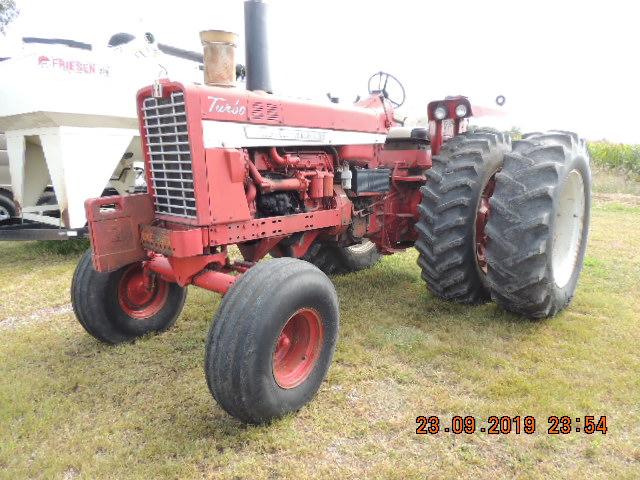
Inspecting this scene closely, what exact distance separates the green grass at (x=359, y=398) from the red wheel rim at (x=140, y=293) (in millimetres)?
250

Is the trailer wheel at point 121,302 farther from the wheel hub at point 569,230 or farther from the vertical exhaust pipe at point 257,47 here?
the wheel hub at point 569,230

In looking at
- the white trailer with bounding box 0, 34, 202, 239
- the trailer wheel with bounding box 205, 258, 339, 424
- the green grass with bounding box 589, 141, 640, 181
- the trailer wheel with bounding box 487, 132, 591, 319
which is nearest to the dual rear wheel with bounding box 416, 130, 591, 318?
the trailer wheel with bounding box 487, 132, 591, 319

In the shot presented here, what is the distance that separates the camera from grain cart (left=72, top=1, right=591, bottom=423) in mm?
2732

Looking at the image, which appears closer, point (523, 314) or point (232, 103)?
point (232, 103)

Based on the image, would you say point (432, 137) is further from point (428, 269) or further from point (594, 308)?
point (594, 308)

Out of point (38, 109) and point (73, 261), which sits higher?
point (38, 109)

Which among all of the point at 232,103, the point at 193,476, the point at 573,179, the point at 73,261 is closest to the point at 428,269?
the point at 573,179

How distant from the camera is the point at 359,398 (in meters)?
3.00

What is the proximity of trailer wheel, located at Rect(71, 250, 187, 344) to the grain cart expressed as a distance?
0.01 m

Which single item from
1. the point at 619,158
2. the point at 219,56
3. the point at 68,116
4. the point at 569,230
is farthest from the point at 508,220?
the point at 619,158

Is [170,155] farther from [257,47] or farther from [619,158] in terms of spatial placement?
[619,158]

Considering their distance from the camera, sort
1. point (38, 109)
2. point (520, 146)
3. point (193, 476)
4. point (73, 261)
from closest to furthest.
A: point (193, 476) → point (520, 146) → point (38, 109) → point (73, 261)

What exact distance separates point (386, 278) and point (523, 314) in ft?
5.54

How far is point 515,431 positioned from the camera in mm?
2674
